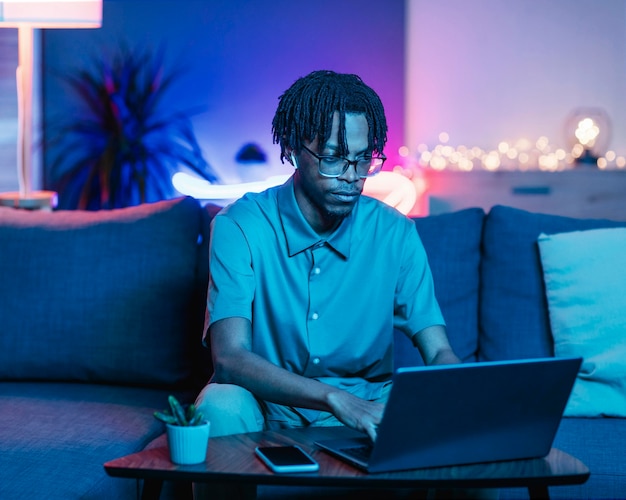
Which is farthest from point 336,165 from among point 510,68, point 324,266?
point 510,68

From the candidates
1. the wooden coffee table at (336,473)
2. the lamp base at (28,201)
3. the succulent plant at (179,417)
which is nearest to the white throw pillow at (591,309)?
the wooden coffee table at (336,473)

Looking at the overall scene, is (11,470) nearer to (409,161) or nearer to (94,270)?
(94,270)

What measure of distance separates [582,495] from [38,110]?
440 cm

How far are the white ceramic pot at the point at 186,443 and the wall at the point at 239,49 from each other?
4.06 metres

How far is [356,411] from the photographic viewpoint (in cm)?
144

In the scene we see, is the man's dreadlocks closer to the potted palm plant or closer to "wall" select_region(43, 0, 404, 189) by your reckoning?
the potted palm plant

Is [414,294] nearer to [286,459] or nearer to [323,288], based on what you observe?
[323,288]

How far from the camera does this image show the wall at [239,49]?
528 cm

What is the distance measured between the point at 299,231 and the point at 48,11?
2.25 metres

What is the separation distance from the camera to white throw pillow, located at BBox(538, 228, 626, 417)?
6.95 feet

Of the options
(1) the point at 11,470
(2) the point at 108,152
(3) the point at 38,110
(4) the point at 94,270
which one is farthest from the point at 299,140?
(3) the point at 38,110

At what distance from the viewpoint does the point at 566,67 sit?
538 cm

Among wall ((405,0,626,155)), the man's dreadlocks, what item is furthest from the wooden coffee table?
wall ((405,0,626,155))

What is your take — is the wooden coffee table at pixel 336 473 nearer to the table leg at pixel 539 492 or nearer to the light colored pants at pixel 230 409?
the table leg at pixel 539 492
